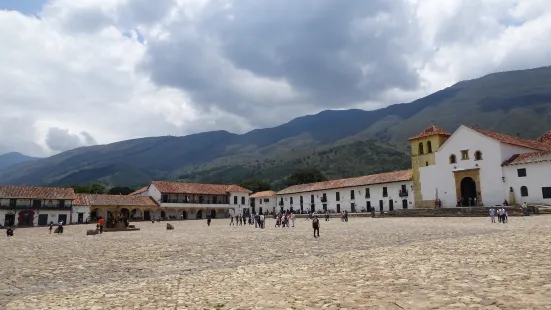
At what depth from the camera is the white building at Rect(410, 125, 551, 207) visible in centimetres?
3597

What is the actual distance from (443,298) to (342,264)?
424 centimetres

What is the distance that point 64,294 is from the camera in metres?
7.38

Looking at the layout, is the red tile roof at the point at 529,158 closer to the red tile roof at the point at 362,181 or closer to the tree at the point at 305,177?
the red tile roof at the point at 362,181

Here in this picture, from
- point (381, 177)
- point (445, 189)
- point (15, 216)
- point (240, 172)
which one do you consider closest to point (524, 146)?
point (445, 189)

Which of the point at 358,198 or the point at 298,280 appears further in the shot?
the point at 358,198

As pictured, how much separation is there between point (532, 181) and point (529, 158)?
86.1 inches

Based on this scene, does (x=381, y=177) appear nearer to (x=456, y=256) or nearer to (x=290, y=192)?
(x=290, y=192)

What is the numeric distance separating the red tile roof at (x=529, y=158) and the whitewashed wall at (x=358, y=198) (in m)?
13.1

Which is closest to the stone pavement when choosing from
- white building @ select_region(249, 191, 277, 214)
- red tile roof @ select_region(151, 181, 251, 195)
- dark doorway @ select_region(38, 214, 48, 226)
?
dark doorway @ select_region(38, 214, 48, 226)

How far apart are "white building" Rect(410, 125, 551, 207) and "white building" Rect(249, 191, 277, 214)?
30986mm

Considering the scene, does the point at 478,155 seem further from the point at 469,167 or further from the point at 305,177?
the point at 305,177

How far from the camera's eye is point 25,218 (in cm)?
5056

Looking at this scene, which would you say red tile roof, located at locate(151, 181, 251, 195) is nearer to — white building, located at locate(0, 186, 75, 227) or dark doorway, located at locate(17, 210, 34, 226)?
white building, located at locate(0, 186, 75, 227)

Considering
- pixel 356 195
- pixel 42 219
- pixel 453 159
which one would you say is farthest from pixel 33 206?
pixel 453 159
